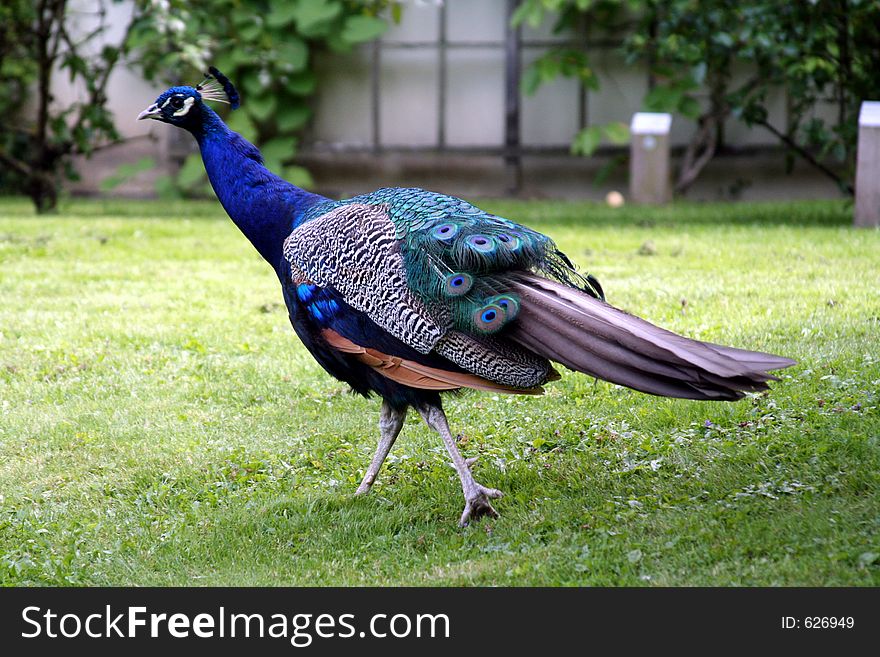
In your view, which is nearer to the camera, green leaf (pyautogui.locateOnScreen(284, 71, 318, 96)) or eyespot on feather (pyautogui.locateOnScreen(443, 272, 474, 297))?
eyespot on feather (pyautogui.locateOnScreen(443, 272, 474, 297))

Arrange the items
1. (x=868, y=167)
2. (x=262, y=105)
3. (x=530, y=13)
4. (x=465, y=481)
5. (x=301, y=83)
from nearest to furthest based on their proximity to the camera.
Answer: (x=465, y=481) < (x=868, y=167) < (x=530, y=13) < (x=262, y=105) < (x=301, y=83)

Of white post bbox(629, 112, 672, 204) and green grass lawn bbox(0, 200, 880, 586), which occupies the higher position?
white post bbox(629, 112, 672, 204)

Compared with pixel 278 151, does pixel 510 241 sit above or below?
above

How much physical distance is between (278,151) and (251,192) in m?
8.59

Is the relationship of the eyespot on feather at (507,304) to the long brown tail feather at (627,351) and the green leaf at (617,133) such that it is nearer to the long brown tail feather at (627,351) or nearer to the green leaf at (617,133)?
the long brown tail feather at (627,351)

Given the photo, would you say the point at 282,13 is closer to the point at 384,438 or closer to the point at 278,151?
the point at 278,151

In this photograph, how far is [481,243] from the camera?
13.3 feet

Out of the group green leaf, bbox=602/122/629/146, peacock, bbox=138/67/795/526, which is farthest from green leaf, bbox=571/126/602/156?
peacock, bbox=138/67/795/526

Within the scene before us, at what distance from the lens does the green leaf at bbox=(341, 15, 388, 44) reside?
488 inches

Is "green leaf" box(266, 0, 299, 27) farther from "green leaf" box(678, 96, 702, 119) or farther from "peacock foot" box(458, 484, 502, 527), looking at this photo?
"peacock foot" box(458, 484, 502, 527)

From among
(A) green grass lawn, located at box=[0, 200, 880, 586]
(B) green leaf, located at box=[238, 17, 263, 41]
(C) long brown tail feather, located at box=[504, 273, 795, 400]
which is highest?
(B) green leaf, located at box=[238, 17, 263, 41]

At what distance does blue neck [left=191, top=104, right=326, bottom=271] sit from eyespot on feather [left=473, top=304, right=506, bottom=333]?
97cm

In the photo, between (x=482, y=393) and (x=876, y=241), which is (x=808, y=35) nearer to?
(x=876, y=241)

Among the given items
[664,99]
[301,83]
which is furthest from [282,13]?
[664,99]
